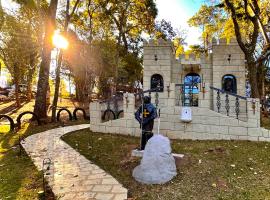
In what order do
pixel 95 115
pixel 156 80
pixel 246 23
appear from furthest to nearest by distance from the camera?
pixel 246 23
pixel 156 80
pixel 95 115

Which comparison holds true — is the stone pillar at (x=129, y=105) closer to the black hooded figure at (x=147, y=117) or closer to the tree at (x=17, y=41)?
the black hooded figure at (x=147, y=117)

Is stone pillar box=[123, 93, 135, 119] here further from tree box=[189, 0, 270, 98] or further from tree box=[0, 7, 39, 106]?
tree box=[0, 7, 39, 106]

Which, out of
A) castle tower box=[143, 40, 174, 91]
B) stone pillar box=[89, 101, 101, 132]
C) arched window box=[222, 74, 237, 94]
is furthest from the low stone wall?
arched window box=[222, 74, 237, 94]

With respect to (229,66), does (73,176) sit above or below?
below

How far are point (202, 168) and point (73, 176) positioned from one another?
324 cm

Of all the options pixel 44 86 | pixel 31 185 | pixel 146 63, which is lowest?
pixel 31 185

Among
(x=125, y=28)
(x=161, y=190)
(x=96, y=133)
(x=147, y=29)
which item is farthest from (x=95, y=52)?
(x=161, y=190)

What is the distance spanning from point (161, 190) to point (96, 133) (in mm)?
5942

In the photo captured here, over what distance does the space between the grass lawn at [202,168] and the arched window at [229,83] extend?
258 inches

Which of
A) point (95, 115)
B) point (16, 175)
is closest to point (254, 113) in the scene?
point (95, 115)

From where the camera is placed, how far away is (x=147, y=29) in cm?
2355

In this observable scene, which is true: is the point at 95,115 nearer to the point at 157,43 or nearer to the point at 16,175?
the point at 16,175

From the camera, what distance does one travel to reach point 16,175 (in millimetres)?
6820

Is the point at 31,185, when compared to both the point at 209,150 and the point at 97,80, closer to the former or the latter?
the point at 209,150
